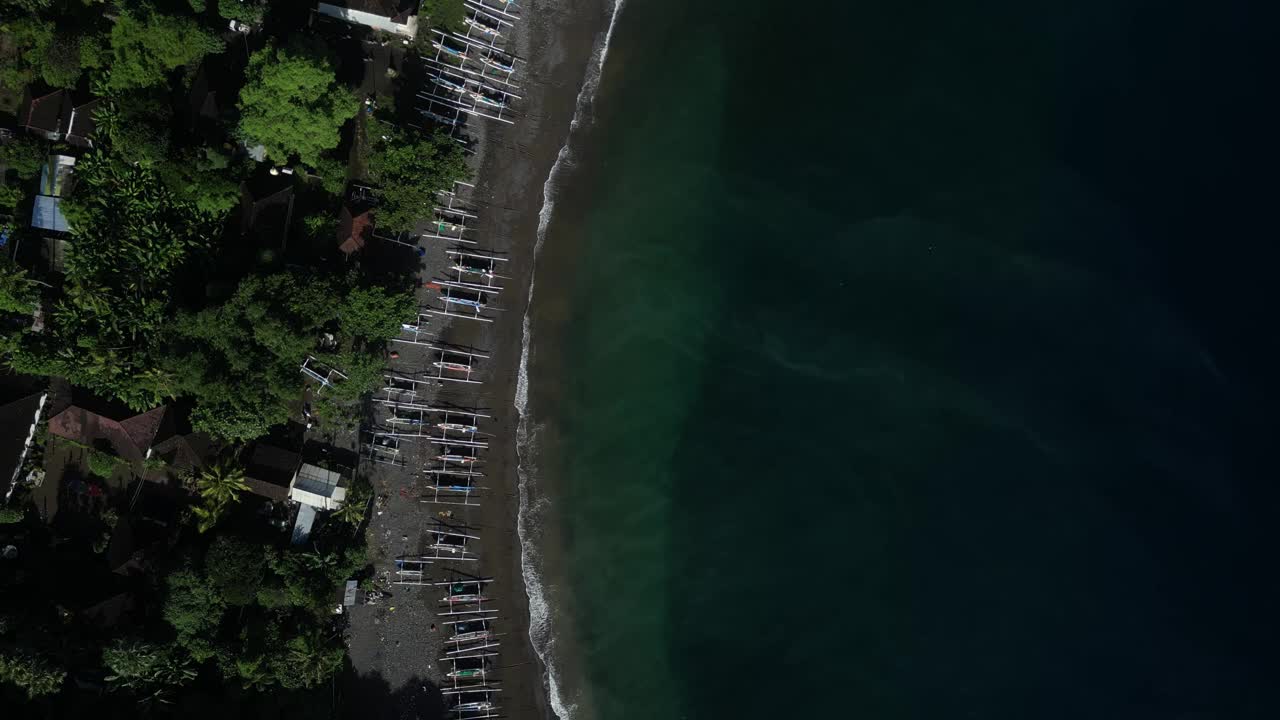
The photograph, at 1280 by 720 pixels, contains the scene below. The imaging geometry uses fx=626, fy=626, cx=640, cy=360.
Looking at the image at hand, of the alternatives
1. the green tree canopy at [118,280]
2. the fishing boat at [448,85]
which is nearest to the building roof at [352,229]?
the green tree canopy at [118,280]

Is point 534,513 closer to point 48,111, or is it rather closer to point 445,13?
point 445,13

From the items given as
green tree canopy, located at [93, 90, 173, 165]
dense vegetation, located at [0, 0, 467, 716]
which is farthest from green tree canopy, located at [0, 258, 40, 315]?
green tree canopy, located at [93, 90, 173, 165]

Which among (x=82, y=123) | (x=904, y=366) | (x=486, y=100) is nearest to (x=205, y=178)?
(x=82, y=123)

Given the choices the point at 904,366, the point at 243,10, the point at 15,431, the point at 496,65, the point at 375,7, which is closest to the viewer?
the point at 15,431

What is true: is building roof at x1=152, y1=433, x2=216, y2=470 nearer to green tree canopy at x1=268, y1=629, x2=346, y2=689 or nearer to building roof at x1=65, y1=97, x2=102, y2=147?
green tree canopy at x1=268, y1=629, x2=346, y2=689

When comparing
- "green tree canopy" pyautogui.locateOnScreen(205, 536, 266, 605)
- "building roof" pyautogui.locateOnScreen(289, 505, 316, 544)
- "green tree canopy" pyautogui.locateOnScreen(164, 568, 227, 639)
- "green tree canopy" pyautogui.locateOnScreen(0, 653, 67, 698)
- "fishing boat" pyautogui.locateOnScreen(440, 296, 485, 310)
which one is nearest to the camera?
"green tree canopy" pyautogui.locateOnScreen(0, 653, 67, 698)

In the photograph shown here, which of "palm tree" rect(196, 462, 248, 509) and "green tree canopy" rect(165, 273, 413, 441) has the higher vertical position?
"green tree canopy" rect(165, 273, 413, 441)

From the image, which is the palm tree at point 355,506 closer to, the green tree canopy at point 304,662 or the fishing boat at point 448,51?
the green tree canopy at point 304,662
